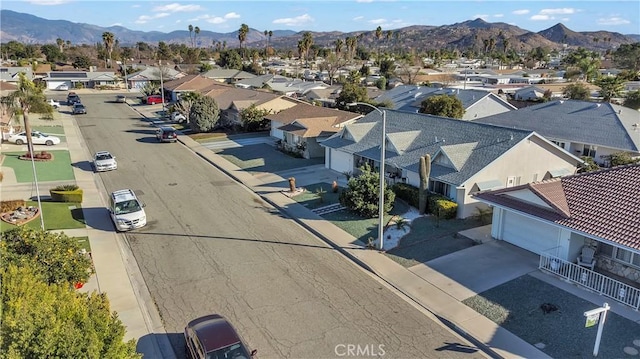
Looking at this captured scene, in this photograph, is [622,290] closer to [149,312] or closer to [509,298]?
[509,298]

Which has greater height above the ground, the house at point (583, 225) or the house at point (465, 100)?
the house at point (465, 100)

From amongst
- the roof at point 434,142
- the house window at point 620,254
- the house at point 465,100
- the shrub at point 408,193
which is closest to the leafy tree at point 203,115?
the roof at point 434,142

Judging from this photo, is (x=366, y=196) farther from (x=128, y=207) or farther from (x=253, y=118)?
(x=253, y=118)

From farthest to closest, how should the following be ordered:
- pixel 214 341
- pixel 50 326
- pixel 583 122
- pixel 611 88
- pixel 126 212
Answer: pixel 611 88 → pixel 583 122 → pixel 126 212 → pixel 214 341 → pixel 50 326

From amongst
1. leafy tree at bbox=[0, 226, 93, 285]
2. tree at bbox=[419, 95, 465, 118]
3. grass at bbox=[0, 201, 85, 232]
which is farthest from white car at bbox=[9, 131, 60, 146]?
tree at bbox=[419, 95, 465, 118]

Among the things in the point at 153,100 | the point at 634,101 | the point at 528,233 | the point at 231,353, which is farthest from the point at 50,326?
the point at 153,100

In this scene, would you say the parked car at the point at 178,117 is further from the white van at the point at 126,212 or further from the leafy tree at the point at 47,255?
the leafy tree at the point at 47,255
